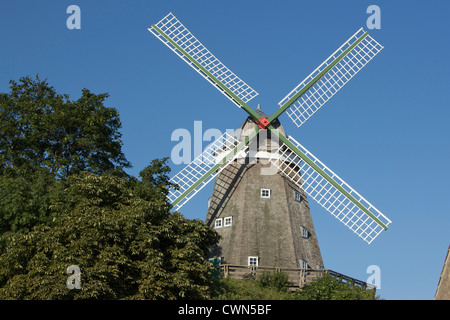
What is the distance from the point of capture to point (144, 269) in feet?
81.9

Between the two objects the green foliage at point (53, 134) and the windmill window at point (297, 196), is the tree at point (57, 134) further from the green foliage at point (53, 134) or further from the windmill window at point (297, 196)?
the windmill window at point (297, 196)

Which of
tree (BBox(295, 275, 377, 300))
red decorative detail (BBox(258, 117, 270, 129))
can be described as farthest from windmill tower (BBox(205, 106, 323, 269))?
tree (BBox(295, 275, 377, 300))

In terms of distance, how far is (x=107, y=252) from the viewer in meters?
24.4

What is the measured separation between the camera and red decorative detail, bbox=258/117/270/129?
1420 inches

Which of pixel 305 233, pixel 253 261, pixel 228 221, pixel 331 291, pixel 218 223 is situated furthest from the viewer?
pixel 218 223

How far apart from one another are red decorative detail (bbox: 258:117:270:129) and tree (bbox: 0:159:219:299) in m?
10.1

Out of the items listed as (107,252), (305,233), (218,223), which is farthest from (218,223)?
(107,252)

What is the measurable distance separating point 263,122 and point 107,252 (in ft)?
47.8

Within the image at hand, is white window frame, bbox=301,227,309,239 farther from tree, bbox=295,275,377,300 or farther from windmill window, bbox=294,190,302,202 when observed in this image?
tree, bbox=295,275,377,300

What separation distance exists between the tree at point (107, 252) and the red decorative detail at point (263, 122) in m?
10.1

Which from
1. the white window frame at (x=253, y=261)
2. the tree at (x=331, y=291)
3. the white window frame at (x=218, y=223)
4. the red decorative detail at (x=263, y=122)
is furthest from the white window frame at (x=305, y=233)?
the red decorative detail at (x=263, y=122)

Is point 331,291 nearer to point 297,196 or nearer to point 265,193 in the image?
point 265,193

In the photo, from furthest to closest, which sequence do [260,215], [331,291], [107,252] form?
[260,215] → [331,291] → [107,252]
